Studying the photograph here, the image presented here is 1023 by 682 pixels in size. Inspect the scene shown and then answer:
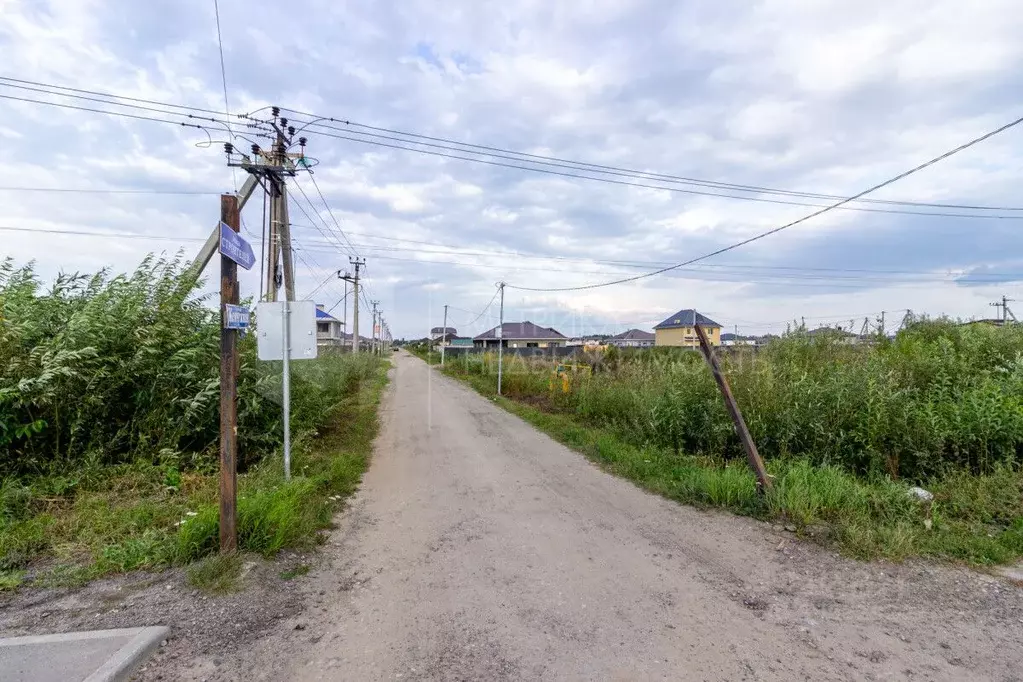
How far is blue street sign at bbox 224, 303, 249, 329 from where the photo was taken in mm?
4293

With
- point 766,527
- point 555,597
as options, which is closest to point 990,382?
point 766,527

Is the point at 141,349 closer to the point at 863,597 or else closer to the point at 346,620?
the point at 346,620

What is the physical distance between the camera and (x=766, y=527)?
16.9ft

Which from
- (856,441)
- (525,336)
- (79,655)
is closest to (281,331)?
(79,655)

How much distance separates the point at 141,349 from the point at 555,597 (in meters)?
5.91

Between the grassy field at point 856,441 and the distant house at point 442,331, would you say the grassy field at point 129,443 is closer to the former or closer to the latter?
the grassy field at point 856,441

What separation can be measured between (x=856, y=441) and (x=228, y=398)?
22.2 feet

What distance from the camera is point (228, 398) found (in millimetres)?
4285

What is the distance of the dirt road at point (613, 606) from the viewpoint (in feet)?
9.60

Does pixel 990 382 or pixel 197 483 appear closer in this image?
pixel 197 483

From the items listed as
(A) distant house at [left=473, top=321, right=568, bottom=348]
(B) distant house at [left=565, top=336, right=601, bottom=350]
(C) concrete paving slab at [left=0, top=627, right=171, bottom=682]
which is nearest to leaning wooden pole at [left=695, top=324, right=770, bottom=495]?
(C) concrete paving slab at [left=0, top=627, right=171, bottom=682]

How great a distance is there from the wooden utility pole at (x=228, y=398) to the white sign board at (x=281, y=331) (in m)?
2.15

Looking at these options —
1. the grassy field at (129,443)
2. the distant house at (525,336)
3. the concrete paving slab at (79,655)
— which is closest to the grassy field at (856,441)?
the grassy field at (129,443)

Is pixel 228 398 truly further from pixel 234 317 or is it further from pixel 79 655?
pixel 79 655
